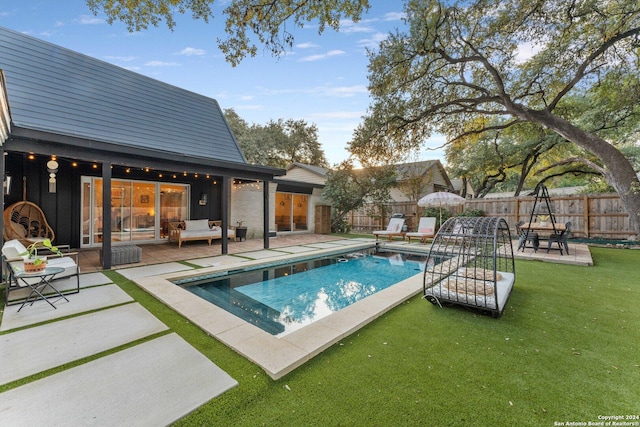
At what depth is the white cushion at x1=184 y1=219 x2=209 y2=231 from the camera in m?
9.54

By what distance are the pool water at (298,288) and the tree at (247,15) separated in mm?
4577

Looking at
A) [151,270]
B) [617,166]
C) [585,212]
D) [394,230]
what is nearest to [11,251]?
[151,270]

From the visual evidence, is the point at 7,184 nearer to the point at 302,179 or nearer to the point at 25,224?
the point at 25,224

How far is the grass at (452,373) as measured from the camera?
70.5 inches

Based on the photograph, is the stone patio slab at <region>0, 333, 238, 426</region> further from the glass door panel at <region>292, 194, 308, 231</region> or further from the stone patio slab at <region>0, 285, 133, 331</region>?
the glass door panel at <region>292, 194, 308, 231</region>

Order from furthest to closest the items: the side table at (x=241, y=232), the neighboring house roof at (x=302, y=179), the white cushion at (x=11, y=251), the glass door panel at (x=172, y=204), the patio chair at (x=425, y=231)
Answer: the neighboring house roof at (x=302, y=179) < the side table at (x=241, y=232) < the patio chair at (x=425, y=231) < the glass door panel at (x=172, y=204) < the white cushion at (x=11, y=251)

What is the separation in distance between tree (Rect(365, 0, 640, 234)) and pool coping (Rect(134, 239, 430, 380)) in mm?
7622

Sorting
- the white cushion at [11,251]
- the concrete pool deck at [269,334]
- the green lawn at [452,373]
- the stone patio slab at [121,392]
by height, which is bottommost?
the green lawn at [452,373]

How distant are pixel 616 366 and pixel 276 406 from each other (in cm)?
303

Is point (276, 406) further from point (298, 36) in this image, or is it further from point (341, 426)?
point (298, 36)

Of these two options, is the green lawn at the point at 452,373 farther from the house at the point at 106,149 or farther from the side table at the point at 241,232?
the side table at the point at 241,232

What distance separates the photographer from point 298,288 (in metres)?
5.43

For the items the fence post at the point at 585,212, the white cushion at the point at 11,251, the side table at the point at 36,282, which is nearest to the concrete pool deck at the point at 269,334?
the side table at the point at 36,282

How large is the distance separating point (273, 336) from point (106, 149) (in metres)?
5.50
